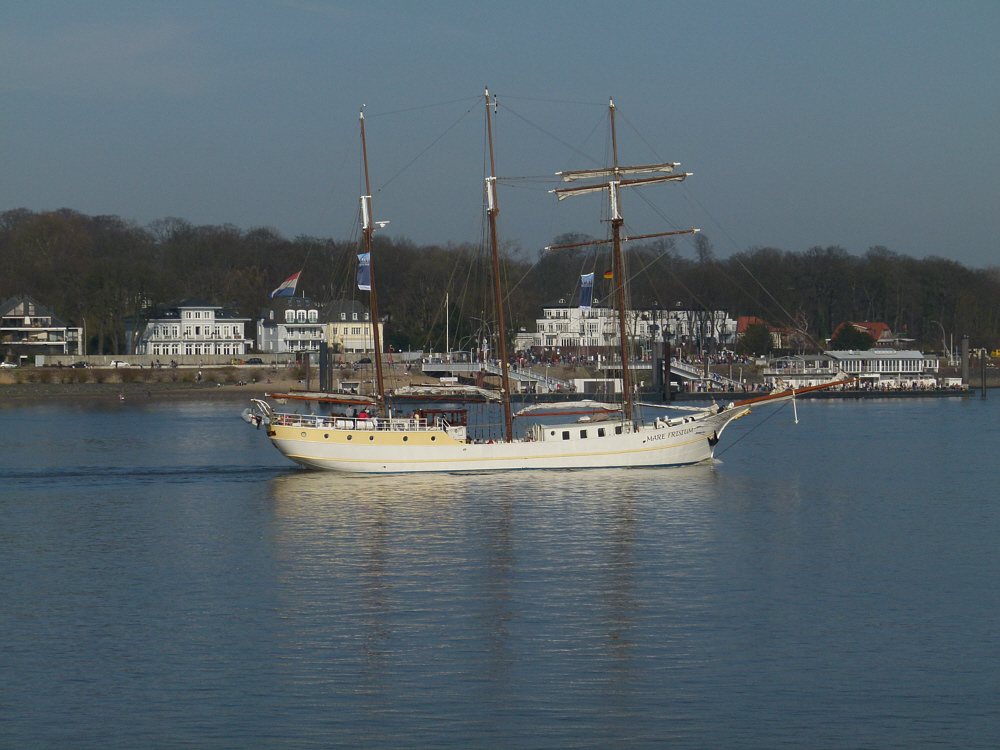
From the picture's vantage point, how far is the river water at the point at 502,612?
19.8 metres

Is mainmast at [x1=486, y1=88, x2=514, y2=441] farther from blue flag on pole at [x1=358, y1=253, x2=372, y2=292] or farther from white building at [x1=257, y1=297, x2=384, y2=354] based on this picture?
white building at [x1=257, y1=297, x2=384, y2=354]

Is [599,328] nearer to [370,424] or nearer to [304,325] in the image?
[304,325]

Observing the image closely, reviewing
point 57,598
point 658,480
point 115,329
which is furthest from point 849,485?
point 115,329

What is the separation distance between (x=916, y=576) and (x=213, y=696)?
1860 centimetres

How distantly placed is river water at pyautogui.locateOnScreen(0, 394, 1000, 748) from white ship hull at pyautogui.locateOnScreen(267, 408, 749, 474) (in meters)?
0.90

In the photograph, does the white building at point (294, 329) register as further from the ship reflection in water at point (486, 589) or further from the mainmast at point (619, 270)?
the ship reflection in water at point (486, 589)

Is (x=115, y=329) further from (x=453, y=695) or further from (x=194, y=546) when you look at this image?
(x=453, y=695)

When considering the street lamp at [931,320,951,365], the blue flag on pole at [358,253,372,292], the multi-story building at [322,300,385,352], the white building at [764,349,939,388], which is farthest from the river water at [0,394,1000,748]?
the street lamp at [931,320,951,365]

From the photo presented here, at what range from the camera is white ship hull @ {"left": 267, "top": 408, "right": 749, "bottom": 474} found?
52219 mm

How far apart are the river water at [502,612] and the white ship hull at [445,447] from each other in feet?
2.94

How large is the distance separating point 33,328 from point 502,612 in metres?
135

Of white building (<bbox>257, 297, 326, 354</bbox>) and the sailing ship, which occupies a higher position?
white building (<bbox>257, 297, 326, 354</bbox>)

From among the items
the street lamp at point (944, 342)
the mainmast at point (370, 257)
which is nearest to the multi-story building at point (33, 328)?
the mainmast at point (370, 257)

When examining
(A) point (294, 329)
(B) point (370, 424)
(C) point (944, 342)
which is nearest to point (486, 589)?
(B) point (370, 424)
